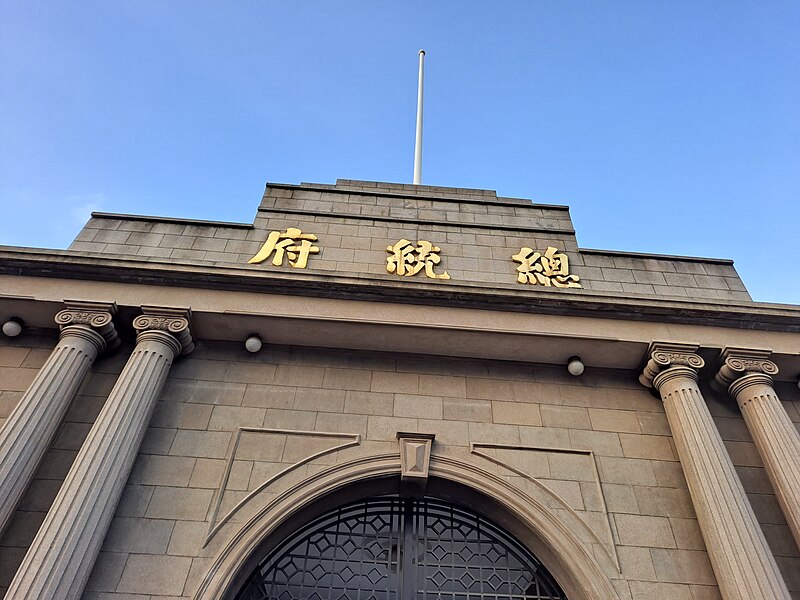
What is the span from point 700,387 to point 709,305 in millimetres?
1213

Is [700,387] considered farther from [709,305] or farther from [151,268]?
[151,268]

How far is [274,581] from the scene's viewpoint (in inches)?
295

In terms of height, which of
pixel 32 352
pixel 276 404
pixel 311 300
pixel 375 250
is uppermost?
pixel 375 250

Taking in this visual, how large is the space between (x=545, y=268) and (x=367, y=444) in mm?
4129

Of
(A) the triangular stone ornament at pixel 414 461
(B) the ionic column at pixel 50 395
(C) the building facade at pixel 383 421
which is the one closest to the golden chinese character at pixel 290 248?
(C) the building facade at pixel 383 421

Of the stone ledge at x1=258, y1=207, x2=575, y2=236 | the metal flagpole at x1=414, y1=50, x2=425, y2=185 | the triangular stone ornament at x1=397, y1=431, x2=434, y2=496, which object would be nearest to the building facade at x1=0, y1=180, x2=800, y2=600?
the triangular stone ornament at x1=397, y1=431, x2=434, y2=496

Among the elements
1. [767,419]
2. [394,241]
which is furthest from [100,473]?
[767,419]

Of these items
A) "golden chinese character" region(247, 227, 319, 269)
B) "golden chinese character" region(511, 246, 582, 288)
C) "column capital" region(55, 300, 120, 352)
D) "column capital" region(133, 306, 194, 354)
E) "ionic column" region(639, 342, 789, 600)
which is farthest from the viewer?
"golden chinese character" region(511, 246, 582, 288)

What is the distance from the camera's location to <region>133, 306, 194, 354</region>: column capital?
8453 mm

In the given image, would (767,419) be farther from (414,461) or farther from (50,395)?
(50,395)

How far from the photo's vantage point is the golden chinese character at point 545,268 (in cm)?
971

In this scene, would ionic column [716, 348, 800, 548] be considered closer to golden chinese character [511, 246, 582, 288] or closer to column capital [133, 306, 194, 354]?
golden chinese character [511, 246, 582, 288]

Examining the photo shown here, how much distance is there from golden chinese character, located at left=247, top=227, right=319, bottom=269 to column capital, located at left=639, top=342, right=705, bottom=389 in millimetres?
5353

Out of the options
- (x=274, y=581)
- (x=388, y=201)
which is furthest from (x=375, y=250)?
(x=274, y=581)
